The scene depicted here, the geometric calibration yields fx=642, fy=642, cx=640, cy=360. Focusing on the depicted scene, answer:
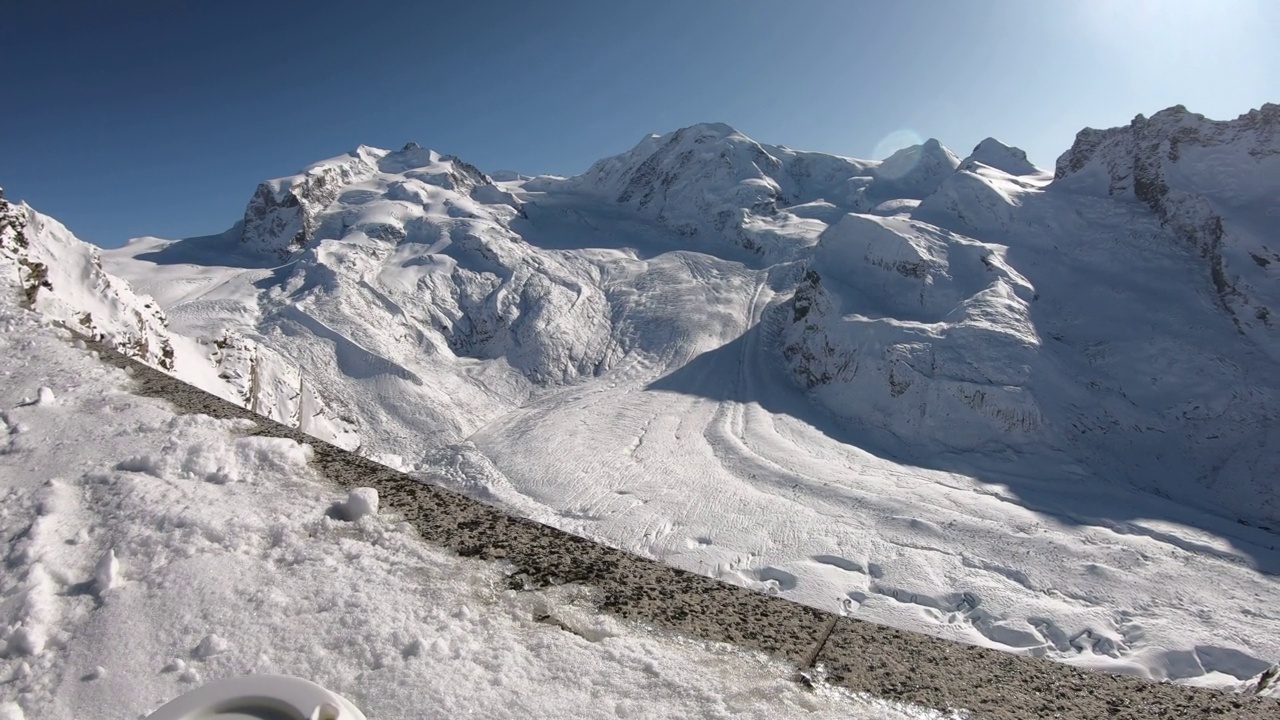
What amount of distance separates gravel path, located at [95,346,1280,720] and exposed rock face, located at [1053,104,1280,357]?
133 ft

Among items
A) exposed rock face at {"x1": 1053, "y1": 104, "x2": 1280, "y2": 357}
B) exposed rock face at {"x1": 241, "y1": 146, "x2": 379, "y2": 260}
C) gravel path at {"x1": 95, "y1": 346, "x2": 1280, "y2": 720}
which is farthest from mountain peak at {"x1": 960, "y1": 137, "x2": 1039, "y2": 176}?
gravel path at {"x1": 95, "y1": 346, "x2": 1280, "y2": 720}

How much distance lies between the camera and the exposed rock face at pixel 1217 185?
113 ft

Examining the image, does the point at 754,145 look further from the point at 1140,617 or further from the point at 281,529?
the point at 281,529

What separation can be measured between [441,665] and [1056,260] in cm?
4680

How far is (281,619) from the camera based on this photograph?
3195mm

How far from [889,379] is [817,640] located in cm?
3462

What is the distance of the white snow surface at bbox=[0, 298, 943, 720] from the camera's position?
2879 millimetres

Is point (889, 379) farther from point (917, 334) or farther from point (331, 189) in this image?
point (331, 189)

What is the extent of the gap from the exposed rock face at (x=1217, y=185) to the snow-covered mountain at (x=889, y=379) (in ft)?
0.60

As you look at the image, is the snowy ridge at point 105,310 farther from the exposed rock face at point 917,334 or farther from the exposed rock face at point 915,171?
the exposed rock face at point 915,171

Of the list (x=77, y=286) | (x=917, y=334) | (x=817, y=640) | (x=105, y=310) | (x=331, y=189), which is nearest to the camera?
(x=817, y=640)

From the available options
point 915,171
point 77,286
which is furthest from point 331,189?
point 915,171

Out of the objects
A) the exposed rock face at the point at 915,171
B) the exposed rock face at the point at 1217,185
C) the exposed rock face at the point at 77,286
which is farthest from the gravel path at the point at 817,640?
the exposed rock face at the point at 915,171

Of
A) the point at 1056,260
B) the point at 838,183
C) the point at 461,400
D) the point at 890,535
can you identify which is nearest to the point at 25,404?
the point at 890,535
